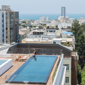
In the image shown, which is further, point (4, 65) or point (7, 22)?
A: point (7, 22)

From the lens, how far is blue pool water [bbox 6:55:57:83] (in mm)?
8750

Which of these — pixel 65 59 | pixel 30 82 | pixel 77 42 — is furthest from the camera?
pixel 77 42

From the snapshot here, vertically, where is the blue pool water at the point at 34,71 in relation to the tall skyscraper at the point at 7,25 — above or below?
below

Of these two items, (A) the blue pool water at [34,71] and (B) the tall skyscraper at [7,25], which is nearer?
(A) the blue pool water at [34,71]

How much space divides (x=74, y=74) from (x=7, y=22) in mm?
40830

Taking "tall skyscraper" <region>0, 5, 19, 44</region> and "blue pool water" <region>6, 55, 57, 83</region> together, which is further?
"tall skyscraper" <region>0, 5, 19, 44</region>

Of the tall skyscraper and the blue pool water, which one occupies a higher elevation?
the tall skyscraper

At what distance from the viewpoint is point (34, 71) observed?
34.9 feet

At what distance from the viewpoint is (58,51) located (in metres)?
16.2

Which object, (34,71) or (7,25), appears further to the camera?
(7,25)

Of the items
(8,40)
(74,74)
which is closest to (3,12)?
(8,40)

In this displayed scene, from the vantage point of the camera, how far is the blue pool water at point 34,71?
875 cm

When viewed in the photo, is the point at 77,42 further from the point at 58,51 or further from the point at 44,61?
A: the point at 44,61

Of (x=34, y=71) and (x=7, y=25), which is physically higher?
(x=7, y=25)
